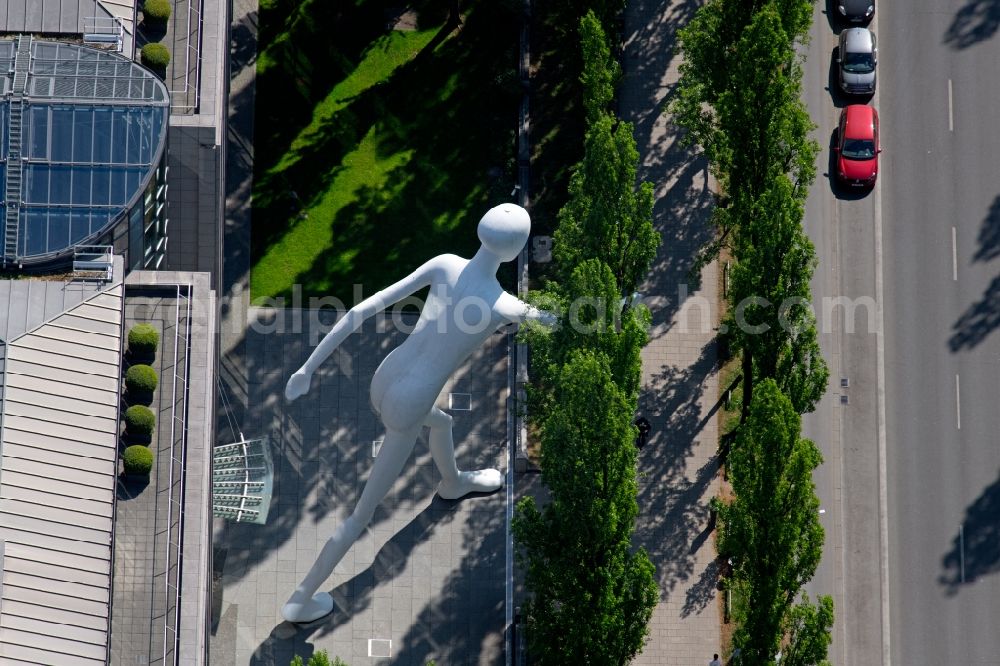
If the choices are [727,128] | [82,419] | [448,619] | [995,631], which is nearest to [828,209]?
[727,128]

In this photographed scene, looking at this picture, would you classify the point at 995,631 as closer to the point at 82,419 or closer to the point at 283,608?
the point at 283,608

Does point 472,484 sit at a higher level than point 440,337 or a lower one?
lower

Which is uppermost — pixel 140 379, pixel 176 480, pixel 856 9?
pixel 856 9

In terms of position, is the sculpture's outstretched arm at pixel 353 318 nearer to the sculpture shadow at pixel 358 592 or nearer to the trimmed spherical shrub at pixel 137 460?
the trimmed spherical shrub at pixel 137 460

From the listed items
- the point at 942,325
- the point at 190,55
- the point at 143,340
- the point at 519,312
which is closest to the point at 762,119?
the point at 519,312

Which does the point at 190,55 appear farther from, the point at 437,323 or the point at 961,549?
the point at 961,549

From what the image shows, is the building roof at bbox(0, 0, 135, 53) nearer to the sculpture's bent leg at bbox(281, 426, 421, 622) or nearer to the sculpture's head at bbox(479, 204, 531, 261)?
the sculpture's head at bbox(479, 204, 531, 261)
